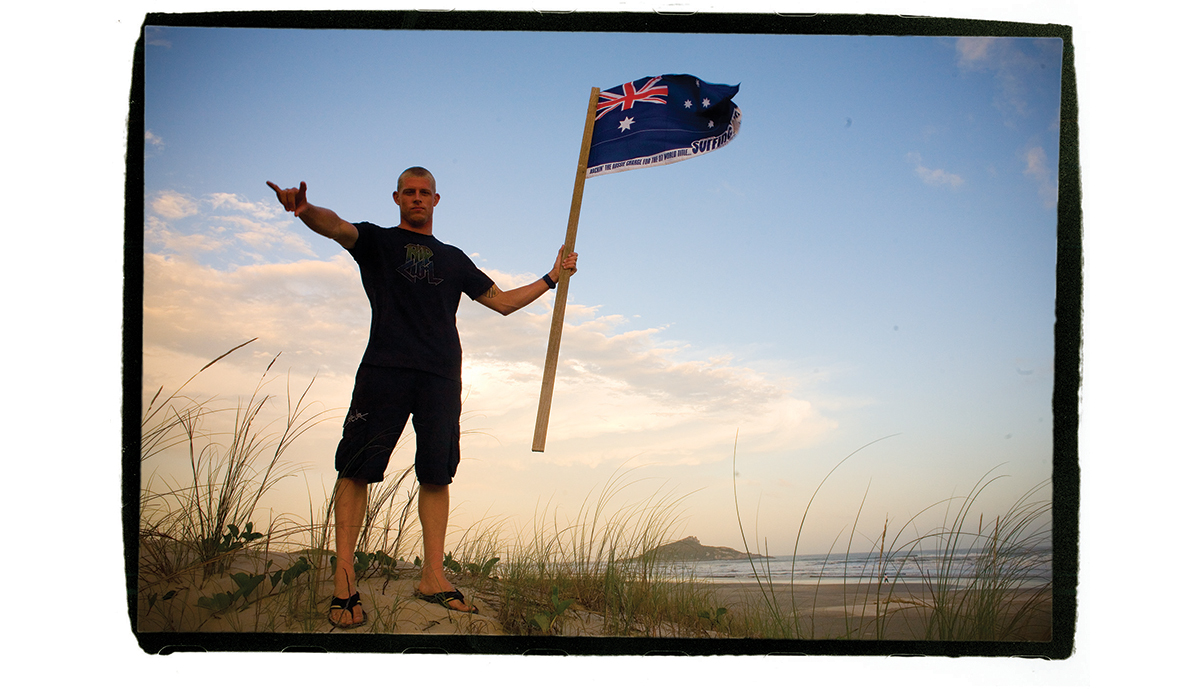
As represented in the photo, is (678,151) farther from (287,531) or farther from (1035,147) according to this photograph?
(287,531)

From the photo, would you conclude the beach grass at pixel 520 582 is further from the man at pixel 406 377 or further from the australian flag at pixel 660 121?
the australian flag at pixel 660 121

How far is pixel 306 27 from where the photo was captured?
3643 millimetres

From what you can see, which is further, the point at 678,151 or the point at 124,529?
the point at 678,151

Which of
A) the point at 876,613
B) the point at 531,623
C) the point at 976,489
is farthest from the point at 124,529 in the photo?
the point at 976,489

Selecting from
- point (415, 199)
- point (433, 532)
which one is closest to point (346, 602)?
point (433, 532)

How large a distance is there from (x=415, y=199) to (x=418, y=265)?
1.18 ft

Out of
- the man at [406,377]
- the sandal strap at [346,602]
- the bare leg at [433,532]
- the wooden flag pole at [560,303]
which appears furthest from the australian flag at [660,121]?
the sandal strap at [346,602]

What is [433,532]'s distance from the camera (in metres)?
3.53

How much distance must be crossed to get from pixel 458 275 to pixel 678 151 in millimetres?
1444

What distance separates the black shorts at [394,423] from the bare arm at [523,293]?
52cm

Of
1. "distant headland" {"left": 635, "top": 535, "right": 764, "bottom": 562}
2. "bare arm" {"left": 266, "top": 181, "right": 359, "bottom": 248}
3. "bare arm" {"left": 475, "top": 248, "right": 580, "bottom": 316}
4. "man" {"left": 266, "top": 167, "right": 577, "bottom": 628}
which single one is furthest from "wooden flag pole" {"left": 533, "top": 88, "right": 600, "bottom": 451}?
"bare arm" {"left": 266, "top": 181, "right": 359, "bottom": 248}

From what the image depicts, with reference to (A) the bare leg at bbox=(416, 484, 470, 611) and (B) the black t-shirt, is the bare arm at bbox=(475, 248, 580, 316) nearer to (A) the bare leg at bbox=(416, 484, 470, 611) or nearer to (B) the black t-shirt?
(B) the black t-shirt

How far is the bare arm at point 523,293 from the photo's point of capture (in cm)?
374

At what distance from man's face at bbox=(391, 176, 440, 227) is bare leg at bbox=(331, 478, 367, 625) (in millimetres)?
1401
